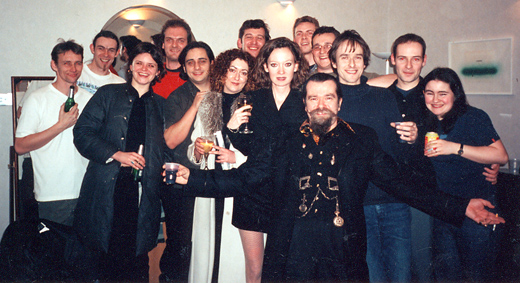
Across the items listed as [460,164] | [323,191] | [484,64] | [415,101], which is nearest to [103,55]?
[323,191]

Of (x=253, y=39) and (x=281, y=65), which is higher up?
(x=253, y=39)

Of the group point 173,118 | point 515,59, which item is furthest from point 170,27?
point 515,59

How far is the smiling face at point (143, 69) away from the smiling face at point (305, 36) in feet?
4.83

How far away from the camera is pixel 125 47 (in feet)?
14.3

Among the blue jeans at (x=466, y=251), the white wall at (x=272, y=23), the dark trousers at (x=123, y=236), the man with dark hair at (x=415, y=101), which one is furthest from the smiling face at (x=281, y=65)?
the white wall at (x=272, y=23)

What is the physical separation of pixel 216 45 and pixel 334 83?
3051 millimetres

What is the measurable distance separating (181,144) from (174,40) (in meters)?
1.21

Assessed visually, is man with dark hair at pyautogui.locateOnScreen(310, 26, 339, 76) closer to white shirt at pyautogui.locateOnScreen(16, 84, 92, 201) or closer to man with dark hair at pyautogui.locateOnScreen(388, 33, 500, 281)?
man with dark hair at pyautogui.locateOnScreen(388, 33, 500, 281)

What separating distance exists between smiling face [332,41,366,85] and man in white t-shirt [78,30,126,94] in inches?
86.2

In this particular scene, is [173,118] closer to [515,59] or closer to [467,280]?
[467,280]

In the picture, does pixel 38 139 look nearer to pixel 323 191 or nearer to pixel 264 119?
pixel 264 119

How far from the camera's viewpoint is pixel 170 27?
377 cm

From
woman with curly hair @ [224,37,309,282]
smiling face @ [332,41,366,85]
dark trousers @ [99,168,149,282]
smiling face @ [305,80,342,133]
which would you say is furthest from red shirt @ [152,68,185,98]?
smiling face @ [305,80,342,133]

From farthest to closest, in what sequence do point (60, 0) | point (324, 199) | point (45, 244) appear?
point (60, 0) < point (45, 244) < point (324, 199)
